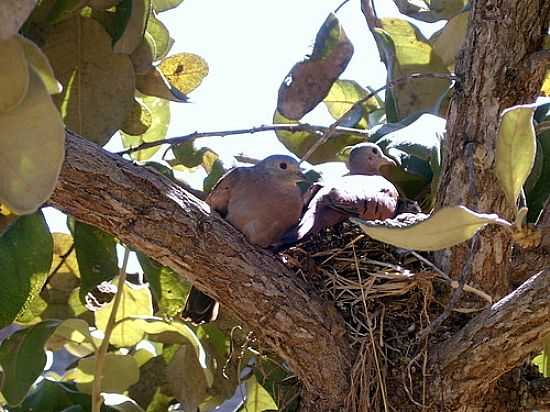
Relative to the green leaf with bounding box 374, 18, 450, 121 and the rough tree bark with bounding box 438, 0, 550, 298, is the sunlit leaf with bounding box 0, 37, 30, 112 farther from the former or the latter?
the green leaf with bounding box 374, 18, 450, 121

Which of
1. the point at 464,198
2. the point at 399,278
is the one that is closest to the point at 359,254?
the point at 399,278

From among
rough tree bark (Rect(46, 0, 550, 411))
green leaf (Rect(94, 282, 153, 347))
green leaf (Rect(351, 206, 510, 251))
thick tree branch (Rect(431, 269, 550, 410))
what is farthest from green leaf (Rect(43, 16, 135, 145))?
green leaf (Rect(351, 206, 510, 251))

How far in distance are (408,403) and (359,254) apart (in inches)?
21.4

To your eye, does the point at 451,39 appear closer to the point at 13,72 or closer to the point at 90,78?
the point at 90,78

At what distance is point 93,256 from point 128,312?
25 centimetres

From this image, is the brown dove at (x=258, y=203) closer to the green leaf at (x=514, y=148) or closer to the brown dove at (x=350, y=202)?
the brown dove at (x=350, y=202)

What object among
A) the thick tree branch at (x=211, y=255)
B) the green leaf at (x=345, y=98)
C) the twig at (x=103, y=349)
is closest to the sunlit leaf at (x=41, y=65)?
the thick tree branch at (x=211, y=255)

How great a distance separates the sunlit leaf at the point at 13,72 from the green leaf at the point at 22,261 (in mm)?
1290

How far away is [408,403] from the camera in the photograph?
196cm

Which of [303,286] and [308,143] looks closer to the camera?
[303,286]

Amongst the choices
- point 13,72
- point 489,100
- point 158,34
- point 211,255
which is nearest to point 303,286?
point 211,255

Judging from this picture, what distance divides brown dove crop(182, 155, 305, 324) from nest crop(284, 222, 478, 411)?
0.10 metres

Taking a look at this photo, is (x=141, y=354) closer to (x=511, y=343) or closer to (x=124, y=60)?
(x=124, y=60)

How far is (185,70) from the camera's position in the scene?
2.89 m
